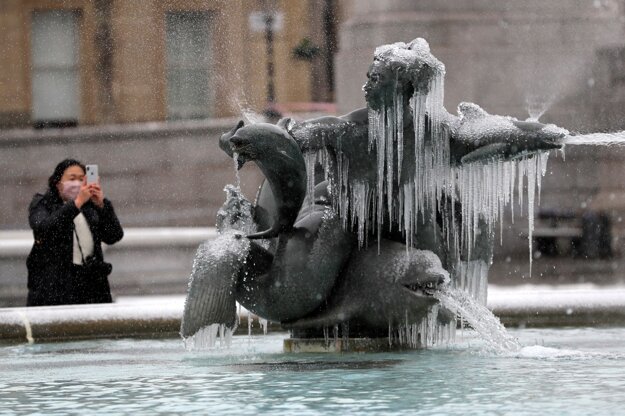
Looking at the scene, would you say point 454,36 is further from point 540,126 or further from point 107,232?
point 540,126

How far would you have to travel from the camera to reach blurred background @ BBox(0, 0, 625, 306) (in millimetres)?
20406

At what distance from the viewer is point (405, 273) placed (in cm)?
707

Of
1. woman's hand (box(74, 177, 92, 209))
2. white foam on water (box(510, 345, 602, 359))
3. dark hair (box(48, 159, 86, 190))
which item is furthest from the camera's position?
dark hair (box(48, 159, 86, 190))

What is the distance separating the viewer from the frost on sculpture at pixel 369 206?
6.96 metres

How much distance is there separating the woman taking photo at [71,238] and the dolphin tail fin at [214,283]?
216cm

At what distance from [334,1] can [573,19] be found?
349 centimetres

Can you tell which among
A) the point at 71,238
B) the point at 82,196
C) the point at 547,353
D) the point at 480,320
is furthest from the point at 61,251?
the point at 547,353

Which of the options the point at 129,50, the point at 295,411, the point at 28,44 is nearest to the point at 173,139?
the point at 129,50

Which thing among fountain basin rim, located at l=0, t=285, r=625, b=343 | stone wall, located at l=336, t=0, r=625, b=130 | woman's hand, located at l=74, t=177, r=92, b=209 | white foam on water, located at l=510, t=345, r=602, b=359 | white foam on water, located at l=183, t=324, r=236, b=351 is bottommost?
white foam on water, located at l=510, t=345, r=602, b=359

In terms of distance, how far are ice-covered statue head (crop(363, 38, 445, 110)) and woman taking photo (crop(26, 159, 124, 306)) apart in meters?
2.47

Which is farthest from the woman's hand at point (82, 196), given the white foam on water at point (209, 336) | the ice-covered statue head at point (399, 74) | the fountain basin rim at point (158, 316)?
the ice-covered statue head at point (399, 74)

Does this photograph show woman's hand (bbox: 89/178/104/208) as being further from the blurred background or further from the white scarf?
the blurred background

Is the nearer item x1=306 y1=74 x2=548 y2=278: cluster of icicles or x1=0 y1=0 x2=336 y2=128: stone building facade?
x1=306 y1=74 x2=548 y2=278: cluster of icicles

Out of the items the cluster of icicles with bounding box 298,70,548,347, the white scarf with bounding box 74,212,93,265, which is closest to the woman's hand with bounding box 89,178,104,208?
the white scarf with bounding box 74,212,93,265
